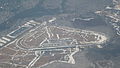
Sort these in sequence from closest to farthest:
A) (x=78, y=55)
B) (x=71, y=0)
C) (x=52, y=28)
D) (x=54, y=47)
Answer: (x=78, y=55) → (x=54, y=47) → (x=52, y=28) → (x=71, y=0)

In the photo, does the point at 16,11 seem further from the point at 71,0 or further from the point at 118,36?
the point at 118,36

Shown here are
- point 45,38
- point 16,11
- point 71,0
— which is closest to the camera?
point 45,38

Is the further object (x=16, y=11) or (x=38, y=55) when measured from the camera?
(x=16, y=11)

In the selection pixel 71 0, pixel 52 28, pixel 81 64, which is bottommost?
pixel 81 64

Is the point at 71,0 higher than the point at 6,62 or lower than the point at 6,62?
higher

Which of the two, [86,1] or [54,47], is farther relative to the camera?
[86,1]

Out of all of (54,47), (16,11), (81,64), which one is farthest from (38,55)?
(16,11)

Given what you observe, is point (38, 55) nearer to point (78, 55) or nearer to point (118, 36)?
point (78, 55)

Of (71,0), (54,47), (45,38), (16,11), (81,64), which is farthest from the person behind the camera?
(71,0)


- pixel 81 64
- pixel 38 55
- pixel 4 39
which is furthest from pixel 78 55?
pixel 4 39

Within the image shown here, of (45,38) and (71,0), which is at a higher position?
(71,0)
